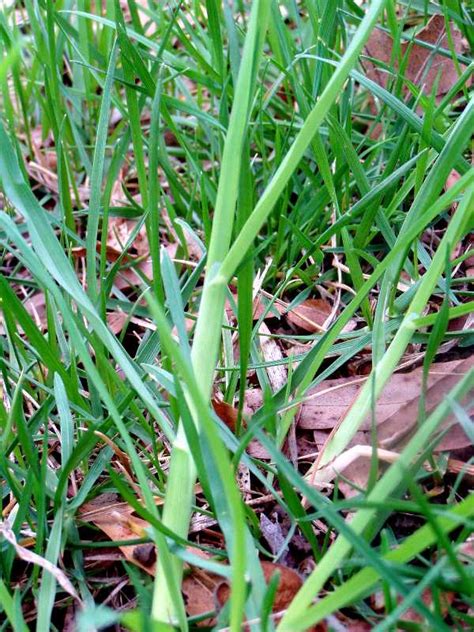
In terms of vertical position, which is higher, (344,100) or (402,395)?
(344,100)

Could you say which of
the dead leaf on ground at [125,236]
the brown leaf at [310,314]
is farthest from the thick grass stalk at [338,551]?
the dead leaf on ground at [125,236]

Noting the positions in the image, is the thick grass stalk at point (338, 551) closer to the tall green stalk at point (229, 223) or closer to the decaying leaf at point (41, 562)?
the tall green stalk at point (229, 223)

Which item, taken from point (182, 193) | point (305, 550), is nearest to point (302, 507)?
point (305, 550)

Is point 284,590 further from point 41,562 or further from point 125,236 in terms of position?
point 125,236

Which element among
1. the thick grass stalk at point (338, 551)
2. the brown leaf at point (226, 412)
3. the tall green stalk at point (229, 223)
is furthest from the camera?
the brown leaf at point (226, 412)

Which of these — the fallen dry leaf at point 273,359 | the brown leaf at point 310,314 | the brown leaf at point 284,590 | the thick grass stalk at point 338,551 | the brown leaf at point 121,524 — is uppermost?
the thick grass stalk at point 338,551

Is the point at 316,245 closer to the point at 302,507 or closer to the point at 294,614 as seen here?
the point at 302,507

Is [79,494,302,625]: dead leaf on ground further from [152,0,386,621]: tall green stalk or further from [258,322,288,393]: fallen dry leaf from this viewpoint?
[258,322,288,393]: fallen dry leaf

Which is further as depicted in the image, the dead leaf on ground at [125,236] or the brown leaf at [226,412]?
the dead leaf on ground at [125,236]
